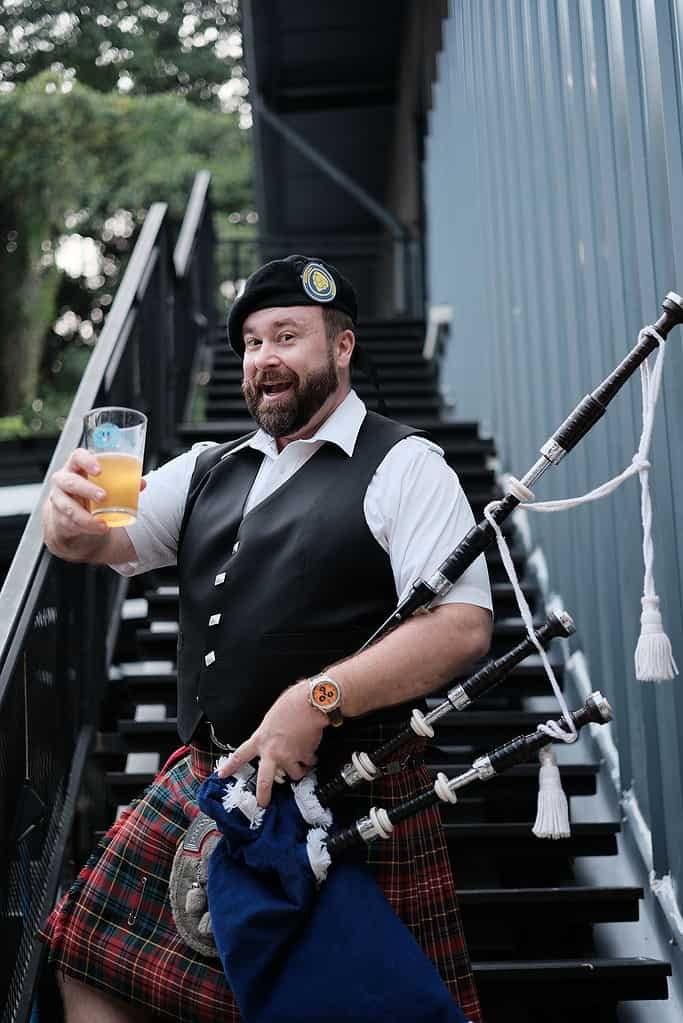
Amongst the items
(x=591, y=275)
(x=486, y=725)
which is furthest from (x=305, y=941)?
(x=591, y=275)

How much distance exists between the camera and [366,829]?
164 cm

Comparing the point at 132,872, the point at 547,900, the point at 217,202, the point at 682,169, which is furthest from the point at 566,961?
the point at 217,202

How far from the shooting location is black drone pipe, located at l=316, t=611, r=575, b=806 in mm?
1628

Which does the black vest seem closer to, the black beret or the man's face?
the man's face

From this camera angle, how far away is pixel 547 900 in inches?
103

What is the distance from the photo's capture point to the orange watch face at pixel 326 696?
162cm

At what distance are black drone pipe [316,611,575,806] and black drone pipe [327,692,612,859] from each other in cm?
6

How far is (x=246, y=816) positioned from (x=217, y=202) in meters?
17.0

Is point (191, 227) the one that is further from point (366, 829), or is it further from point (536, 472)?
point (366, 829)

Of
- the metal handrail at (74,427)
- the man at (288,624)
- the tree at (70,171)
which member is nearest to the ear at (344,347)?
the man at (288,624)

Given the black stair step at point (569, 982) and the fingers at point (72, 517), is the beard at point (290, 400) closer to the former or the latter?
the fingers at point (72, 517)

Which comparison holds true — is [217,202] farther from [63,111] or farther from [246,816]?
[246,816]

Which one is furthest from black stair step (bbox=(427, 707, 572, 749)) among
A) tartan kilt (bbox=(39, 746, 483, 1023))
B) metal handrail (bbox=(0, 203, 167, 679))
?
tartan kilt (bbox=(39, 746, 483, 1023))

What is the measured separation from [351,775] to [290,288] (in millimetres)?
763
